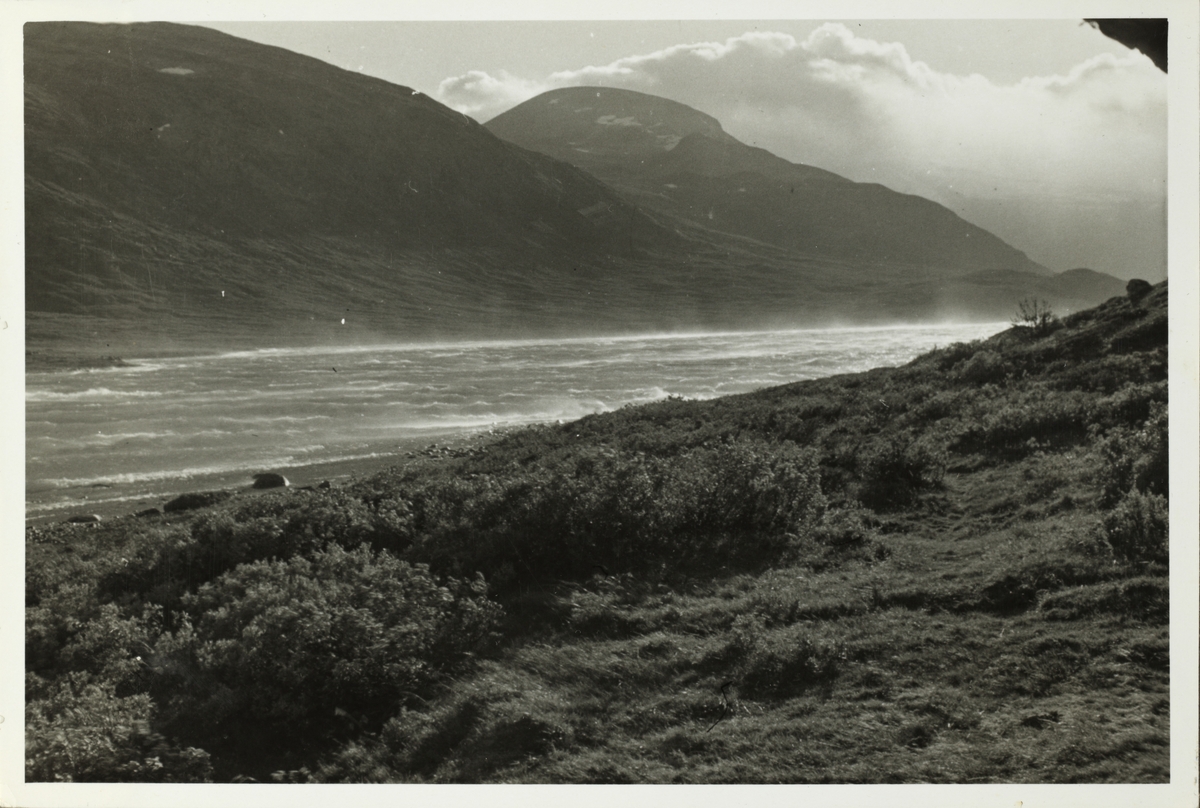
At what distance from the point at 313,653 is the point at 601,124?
25.8 feet

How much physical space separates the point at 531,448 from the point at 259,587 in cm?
492

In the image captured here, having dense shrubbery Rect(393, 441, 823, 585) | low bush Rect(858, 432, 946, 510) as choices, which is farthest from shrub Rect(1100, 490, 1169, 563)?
dense shrubbery Rect(393, 441, 823, 585)

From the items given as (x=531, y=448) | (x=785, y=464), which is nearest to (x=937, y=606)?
(x=785, y=464)

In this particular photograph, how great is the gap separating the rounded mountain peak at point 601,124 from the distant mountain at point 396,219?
52mm

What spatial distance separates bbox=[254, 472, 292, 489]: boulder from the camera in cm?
971

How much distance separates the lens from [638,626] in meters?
5.95

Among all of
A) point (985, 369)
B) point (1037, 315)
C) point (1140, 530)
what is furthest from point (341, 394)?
point (1037, 315)

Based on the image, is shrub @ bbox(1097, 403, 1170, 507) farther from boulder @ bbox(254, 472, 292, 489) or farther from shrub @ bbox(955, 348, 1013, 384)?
boulder @ bbox(254, 472, 292, 489)

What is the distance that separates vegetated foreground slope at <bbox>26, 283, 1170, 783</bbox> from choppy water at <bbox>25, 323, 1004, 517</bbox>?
0.88 meters

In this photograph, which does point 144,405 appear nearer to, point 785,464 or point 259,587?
point 259,587

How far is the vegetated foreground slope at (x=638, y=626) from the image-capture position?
4.89 meters

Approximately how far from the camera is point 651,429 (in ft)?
34.9

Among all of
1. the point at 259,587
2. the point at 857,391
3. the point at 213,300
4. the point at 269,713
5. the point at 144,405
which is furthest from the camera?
the point at 857,391

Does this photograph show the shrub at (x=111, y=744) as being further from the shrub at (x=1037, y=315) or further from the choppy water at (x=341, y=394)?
the shrub at (x=1037, y=315)
